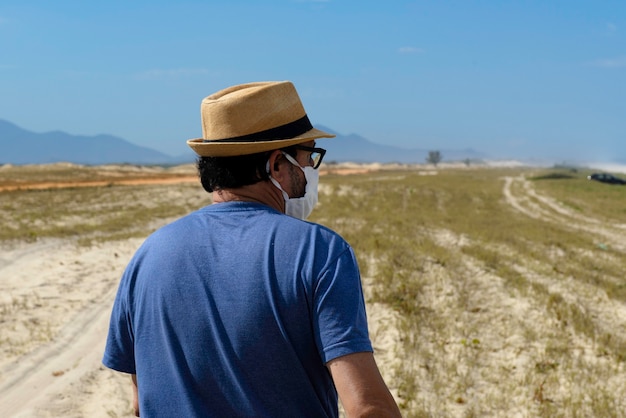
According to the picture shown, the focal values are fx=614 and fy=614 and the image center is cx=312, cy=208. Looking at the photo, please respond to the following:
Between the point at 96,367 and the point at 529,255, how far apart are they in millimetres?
10599

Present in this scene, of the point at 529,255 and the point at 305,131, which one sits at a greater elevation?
the point at 305,131

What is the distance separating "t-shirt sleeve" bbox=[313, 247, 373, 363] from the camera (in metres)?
1.64

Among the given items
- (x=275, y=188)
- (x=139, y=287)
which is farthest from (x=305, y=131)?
(x=139, y=287)

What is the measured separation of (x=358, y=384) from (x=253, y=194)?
682 millimetres

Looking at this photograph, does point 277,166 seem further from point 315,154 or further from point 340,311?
point 340,311

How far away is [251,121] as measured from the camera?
196 cm

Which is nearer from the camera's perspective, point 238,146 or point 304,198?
point 238,146

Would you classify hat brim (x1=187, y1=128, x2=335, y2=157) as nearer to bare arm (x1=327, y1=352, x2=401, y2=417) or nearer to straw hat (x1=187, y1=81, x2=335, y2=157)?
→ straw hat (x1=187, y1=81, x2=335, y2=157)

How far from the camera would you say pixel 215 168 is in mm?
1993

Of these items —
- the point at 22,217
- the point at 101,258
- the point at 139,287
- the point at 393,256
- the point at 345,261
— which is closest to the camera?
the point at 345,261

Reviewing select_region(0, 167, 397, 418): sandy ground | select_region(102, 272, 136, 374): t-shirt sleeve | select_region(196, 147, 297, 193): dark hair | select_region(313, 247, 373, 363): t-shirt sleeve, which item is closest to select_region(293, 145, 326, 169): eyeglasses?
select_region(196, 147, 297, 193): dark hair

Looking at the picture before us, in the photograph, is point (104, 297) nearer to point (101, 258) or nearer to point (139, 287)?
point (101, 258)

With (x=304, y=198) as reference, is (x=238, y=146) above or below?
above

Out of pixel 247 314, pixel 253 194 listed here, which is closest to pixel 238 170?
pixel 253 194
